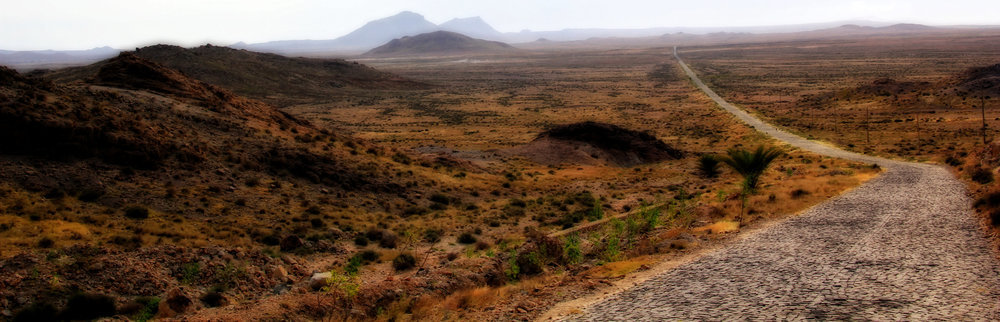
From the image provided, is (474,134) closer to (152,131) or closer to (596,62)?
(152,131)

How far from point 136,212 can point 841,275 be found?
1803 cm

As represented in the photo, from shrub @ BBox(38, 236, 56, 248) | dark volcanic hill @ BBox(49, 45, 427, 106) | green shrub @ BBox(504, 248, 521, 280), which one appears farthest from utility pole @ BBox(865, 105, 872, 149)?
dark volcanic hill @ BBox(49, 45, 427, 106)

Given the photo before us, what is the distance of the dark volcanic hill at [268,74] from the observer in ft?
262

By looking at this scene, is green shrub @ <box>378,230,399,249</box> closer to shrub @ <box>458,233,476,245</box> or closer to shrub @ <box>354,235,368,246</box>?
shrub @ <box>354,235,368,246</box>

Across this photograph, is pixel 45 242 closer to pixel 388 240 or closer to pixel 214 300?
pixel 214 300

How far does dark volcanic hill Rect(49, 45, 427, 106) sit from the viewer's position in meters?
79.9

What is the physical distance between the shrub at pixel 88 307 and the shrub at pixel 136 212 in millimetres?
5442

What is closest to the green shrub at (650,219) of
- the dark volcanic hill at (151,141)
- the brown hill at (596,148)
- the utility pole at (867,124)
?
the dark volcanic hill at (151,141)

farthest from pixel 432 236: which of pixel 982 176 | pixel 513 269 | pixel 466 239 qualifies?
pixel 982 176

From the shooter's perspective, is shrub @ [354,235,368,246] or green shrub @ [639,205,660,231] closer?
shrub @ [354,235,368,246]

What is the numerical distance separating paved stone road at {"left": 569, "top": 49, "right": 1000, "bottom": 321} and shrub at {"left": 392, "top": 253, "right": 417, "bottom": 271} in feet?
21.0

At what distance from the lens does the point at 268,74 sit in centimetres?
Result: 9088

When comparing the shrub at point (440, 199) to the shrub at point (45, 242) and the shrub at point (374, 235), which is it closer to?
the shrub at point (374, 235)

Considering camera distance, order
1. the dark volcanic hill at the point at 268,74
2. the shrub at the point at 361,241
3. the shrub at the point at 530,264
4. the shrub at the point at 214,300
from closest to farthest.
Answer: the shrub at the point at 214,300 → the shrub at the point at 530,264 → the shrub at the point at 361,241 → the dark volcanic hill at the point at 268,74
